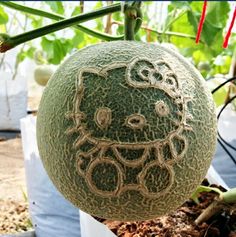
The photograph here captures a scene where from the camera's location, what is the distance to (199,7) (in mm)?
1972

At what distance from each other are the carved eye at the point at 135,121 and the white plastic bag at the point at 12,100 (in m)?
1.54

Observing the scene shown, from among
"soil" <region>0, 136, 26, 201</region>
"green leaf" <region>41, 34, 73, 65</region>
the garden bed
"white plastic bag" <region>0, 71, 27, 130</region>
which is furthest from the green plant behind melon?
the garden bed

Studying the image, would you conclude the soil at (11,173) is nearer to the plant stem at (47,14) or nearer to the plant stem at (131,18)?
the plant stem at (47,14)

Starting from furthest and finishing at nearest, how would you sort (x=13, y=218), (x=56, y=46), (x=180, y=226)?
(x=56, y=46), (x=13, y=218), (x=180, y=226)

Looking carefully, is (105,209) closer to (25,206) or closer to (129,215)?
(129,215)

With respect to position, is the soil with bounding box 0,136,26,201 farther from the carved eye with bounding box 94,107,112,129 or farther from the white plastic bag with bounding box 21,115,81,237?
the carved eye with bounding box 94,107,112,129

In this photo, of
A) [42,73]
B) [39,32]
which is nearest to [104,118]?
[39,32]

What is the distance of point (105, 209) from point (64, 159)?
0.31ft

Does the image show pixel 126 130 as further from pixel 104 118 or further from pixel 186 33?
pixel 186 33

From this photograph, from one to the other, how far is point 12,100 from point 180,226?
1.76 metres

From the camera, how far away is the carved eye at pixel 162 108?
707mm

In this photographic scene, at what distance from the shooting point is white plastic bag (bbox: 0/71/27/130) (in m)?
2.31

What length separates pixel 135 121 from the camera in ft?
2.29

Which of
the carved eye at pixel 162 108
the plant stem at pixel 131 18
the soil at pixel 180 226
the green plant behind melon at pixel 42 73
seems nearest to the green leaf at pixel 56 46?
the green plant behind melon at pixel 42 73
